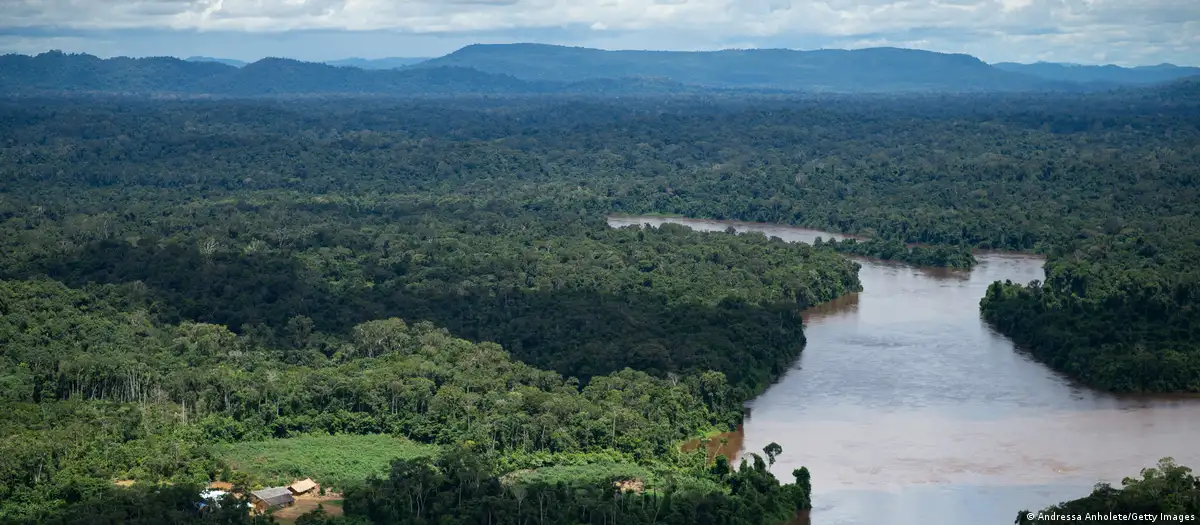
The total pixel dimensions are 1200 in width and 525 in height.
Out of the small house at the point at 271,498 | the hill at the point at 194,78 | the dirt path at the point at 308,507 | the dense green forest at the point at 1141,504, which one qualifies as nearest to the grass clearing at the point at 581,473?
the dirt path at the point at 308,507

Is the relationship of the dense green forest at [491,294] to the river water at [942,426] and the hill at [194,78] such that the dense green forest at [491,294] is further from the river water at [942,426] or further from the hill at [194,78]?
the hill at [194,78]

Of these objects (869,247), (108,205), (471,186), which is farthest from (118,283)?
(471,186)

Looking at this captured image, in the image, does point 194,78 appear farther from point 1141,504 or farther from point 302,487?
point 1141,504

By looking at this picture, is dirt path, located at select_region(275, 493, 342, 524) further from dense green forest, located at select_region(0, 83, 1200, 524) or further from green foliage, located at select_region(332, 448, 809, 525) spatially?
dense green forest, located at select_region(0, 83, 1200, 524)

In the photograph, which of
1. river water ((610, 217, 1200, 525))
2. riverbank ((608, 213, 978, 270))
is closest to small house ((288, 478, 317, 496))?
river water ((610, 217, 1200, 525))

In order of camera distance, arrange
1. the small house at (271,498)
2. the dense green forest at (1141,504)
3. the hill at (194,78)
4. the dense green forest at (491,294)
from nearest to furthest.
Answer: the dense green forest at (1141,504)
the small house at (271,498)
the dense green forest at (491,294)
the hill at (194,78)

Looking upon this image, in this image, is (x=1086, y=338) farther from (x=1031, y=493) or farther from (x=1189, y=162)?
(x=1189, y=162)
